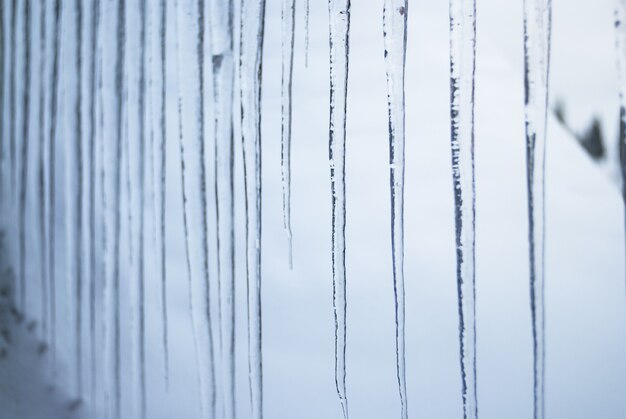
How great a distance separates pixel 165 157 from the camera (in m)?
0.80

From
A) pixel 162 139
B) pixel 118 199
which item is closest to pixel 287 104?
pixel 162 139

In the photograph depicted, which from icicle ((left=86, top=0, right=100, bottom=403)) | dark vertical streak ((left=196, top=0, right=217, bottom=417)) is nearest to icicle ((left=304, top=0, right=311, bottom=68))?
dark vertical streak ((left=196, top=0, right=217, bottom=417))

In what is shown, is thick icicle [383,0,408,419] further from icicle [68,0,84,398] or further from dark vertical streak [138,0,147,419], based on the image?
icicle [68,0,84,398]

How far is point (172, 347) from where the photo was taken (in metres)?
0.79

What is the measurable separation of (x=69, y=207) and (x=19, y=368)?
1.02ft

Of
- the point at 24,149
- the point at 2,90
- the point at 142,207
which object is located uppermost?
the point at 2,90

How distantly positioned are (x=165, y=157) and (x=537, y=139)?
0.52m

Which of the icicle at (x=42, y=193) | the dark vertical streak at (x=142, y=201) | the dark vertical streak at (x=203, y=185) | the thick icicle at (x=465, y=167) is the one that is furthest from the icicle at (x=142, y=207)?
the thick icicle at (x=465, y=167)

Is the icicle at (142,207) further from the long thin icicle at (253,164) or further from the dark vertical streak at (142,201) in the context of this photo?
the long thin icicle at (253,164)

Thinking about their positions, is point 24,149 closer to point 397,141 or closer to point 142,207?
point 142,207

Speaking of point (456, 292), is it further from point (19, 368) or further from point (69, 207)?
point (19, 368)

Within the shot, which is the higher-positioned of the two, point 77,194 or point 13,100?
point 13,100

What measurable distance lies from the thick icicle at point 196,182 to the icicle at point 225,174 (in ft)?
0.07

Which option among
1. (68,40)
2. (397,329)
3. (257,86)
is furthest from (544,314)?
(68,40)
